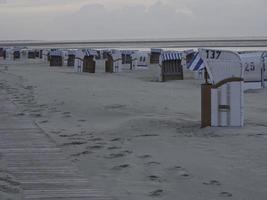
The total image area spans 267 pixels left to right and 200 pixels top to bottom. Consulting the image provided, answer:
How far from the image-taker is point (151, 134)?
424 inches

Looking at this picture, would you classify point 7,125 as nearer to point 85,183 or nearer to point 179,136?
point 179,136

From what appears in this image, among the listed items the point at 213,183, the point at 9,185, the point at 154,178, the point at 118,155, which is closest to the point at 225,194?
the point at 213,183

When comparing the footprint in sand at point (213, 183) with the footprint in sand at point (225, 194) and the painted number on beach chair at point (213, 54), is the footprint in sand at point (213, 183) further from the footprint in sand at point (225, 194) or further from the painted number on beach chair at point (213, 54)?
the painted number on beach chair at point (213, 54)

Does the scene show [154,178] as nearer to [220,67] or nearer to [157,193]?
[157,193]

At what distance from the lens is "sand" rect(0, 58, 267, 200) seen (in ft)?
22.9

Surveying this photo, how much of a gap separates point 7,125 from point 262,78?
13530mm

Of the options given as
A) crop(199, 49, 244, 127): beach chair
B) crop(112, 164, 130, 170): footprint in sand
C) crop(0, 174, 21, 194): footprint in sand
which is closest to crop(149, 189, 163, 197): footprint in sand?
crop(112, 164, 130, 170): footprint in sand

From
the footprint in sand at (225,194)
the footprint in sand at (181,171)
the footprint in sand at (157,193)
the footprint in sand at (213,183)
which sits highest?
the footprint in sand at (181,171)

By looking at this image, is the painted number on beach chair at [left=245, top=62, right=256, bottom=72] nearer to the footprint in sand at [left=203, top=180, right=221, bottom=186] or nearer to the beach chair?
the beach chair

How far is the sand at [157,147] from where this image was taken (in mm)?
6992

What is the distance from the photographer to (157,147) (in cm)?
950

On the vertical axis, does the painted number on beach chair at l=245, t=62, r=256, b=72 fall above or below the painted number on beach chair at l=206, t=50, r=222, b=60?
below

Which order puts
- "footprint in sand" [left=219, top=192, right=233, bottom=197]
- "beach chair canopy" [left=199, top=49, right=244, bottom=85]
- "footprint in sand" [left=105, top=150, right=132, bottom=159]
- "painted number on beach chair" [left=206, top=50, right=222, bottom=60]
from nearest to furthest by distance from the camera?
"footprint in sand" [left=219, top=192, right=233, bottom=197] < "footprint in sand" [left=105, top=150, right=132, bottom=159] < "beach chair canopy" [left=199, top=49, right=244, bottom=85] < "painted number on beach chair" [left=206, top=50, right=222, bottom=60]

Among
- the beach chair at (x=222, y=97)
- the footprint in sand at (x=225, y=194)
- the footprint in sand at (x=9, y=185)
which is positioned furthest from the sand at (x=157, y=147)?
the footprint in sand at (x=9, y=185)
